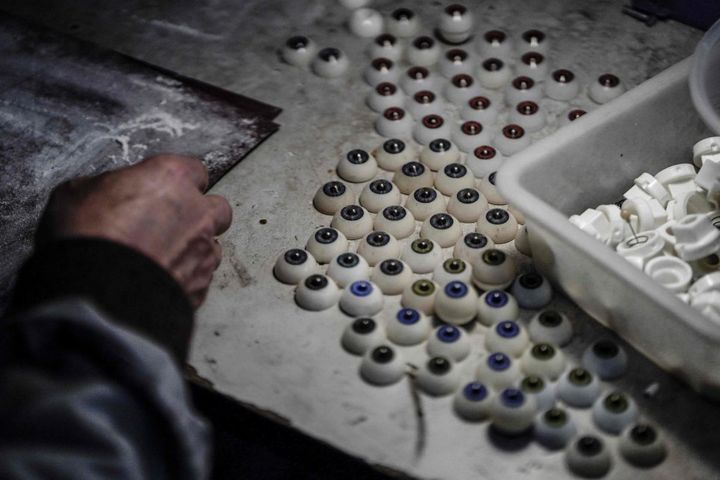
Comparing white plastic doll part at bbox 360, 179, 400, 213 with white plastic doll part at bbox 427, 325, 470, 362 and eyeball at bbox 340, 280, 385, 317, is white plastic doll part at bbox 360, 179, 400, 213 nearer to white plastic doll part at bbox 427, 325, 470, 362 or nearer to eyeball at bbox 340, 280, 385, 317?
eyeball at bbox 340, 280, 385, 317

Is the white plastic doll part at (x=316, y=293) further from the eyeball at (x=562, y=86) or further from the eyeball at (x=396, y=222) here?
the eyeball at (x=562, y=86)

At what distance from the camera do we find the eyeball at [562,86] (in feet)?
5.71

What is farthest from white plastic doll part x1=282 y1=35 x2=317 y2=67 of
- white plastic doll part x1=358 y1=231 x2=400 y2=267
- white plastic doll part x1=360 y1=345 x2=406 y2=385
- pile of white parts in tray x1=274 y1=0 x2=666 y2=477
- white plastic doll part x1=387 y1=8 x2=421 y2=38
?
white plastic doll part x1=360 y1=345 x2=406 y2=385

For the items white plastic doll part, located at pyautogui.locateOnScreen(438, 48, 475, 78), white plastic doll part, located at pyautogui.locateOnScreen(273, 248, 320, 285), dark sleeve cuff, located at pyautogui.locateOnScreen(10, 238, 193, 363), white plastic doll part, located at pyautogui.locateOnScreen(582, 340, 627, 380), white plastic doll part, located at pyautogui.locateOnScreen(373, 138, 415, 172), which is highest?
dark sleeve cuff, located at pyautogui.locateOnScreen(10, 238, 193, 363)

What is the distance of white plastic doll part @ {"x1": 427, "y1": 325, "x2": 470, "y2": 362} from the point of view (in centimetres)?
131

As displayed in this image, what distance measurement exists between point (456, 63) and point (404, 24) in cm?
17

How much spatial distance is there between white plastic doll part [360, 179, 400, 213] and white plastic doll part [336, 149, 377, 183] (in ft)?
0.18

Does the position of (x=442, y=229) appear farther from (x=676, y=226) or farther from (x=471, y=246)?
(x=676, y=226)

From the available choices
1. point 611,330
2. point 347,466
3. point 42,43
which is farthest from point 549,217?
point 42,43

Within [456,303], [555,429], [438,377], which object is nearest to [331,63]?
[456,303]

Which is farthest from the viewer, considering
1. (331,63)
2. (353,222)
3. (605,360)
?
(331,63)

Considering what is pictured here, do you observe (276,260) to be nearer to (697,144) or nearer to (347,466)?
(347,466)

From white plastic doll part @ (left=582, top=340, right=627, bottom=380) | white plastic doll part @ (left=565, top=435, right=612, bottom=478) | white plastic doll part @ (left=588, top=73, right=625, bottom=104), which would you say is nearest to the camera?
white plastic doll part @ (left=565, top=435, right=612, bottom=478)

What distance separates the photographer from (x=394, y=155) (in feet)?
5.29
